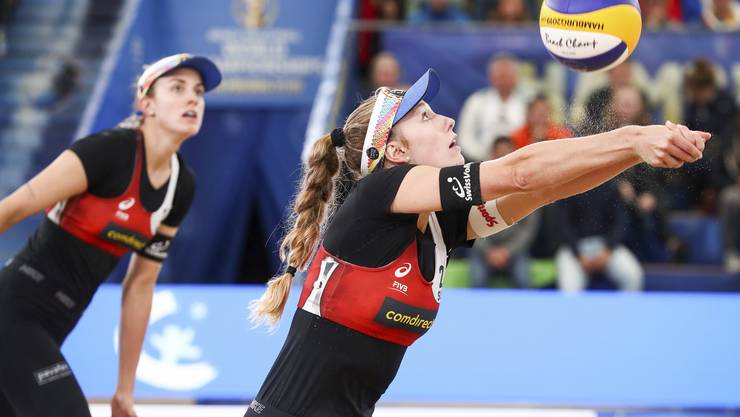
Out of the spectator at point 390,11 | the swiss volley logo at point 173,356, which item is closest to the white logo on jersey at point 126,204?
the swiss volley logo at point 173,356

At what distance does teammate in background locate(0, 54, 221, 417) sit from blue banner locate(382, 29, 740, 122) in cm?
417

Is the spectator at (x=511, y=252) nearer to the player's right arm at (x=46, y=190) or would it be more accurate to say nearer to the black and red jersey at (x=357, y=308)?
the player's right arm at (x=46, y=190)

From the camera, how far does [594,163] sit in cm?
291

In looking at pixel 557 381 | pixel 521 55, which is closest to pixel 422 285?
pixel 557 381

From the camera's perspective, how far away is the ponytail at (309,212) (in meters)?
3.59

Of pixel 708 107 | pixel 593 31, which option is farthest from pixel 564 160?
pixel 708 107

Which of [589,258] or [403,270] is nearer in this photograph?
[403,270]

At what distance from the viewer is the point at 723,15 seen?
1009cm

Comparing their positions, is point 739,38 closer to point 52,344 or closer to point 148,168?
point 148,168

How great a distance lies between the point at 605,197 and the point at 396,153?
3306mm

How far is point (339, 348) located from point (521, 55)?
6020 millimetres

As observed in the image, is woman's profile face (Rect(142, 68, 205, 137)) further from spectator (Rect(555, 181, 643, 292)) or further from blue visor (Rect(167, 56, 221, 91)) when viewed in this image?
spectator (Rect(555, 181, 643, 292))

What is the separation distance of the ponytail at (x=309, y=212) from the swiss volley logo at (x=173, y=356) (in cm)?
240

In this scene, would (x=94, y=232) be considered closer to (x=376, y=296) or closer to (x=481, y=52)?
(x=376, y=296)
